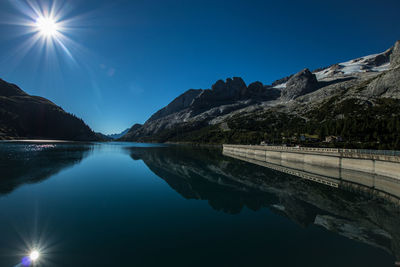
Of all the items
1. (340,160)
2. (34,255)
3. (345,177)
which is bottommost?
(345,177)

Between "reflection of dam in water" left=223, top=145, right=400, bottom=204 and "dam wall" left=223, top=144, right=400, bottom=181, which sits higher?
"dam wall" left=223, top=144, right=400, bottom=181

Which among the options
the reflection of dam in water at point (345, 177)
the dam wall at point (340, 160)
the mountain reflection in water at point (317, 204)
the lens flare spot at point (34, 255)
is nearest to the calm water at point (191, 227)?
the mountain reflection in water at point (317, 204)

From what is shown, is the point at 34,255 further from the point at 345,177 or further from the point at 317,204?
the point at 345,177

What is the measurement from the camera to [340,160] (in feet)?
161

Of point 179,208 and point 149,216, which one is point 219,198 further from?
point 149,216

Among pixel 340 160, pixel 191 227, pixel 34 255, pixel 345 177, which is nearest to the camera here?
pixel 34 255

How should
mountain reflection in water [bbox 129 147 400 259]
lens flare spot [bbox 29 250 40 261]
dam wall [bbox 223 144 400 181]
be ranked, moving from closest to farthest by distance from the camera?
lens flare spot [bbox 29 250 40 261], mountain reflection in water [bbox 129 147 400 259], dam wall [bbox 223 144 400 181]

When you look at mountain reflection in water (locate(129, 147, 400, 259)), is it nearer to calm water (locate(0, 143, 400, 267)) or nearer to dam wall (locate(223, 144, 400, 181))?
calm water (locate(0, 143, 400, 267))

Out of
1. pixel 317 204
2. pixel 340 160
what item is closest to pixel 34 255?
pixel 317 204

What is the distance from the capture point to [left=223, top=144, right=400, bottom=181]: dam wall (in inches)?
1474

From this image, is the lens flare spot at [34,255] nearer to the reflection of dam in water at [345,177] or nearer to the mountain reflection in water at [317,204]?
the mountain reflection in water at [317,204]

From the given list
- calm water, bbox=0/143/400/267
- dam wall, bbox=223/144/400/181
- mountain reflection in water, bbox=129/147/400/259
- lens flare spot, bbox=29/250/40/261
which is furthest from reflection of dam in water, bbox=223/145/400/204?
lens flare spot, bbox=29/250/40/261

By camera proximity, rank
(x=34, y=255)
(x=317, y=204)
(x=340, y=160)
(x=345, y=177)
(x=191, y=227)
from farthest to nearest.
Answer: (x=340, y=160)
(x=345, y=177)
(x=317, y=204)
(x=191, y=227)
(x=34, y=255)

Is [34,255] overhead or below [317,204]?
overhead
